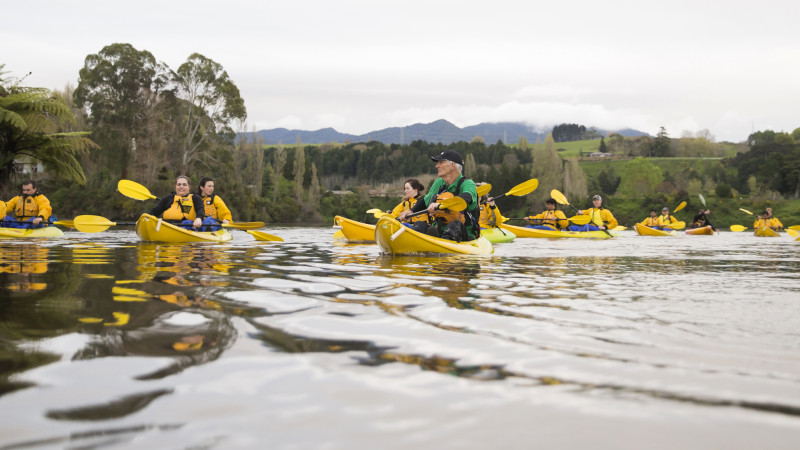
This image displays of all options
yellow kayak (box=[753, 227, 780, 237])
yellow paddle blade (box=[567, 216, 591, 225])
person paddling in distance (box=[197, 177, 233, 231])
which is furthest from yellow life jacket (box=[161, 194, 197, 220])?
yellow kayak (box=[753, 227, 780, 237])

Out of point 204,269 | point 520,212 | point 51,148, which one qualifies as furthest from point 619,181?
point 204,269

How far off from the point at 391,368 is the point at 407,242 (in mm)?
6683

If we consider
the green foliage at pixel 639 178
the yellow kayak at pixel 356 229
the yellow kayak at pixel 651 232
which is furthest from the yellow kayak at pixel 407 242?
the green foliage at pixel 639 178

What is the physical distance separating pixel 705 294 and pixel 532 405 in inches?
145

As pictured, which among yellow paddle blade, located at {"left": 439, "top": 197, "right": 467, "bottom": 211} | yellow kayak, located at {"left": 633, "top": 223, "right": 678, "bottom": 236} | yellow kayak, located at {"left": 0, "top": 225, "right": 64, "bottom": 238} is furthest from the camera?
yellow kayak, located at {"left": 633, "top": 223, "right": 678, "bottom": 236}

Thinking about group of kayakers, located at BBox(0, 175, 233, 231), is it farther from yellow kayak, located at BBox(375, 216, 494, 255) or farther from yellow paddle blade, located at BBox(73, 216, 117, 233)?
yellow kayak, located at BBox(375, 216, 494, 255)

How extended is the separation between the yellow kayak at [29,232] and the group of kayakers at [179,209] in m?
0.18

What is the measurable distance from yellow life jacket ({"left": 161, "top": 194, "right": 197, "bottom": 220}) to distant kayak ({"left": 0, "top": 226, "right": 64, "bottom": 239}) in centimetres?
327

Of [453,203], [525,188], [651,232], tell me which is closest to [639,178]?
[651,232]

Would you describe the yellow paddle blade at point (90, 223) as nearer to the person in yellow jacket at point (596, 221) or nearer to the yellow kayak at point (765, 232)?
the person in yellow jacket at point (596, 221)

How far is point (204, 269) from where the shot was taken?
6.84m

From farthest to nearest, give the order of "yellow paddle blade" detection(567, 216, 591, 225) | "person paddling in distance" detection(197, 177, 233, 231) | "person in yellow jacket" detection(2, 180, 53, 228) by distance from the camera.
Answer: "yellow paddle blade" detection(567, 216, 591, 225) < "person in yellow jacket" detection(2, 180, 53, 228) < "person paddling in distance" detection(197, 177, 233, 231)

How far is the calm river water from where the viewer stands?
1846mm

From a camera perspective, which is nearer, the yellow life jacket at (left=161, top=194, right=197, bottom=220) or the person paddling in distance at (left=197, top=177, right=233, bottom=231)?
the yellow life jacket at (left=161, top=194, right=197, bottom=220)
